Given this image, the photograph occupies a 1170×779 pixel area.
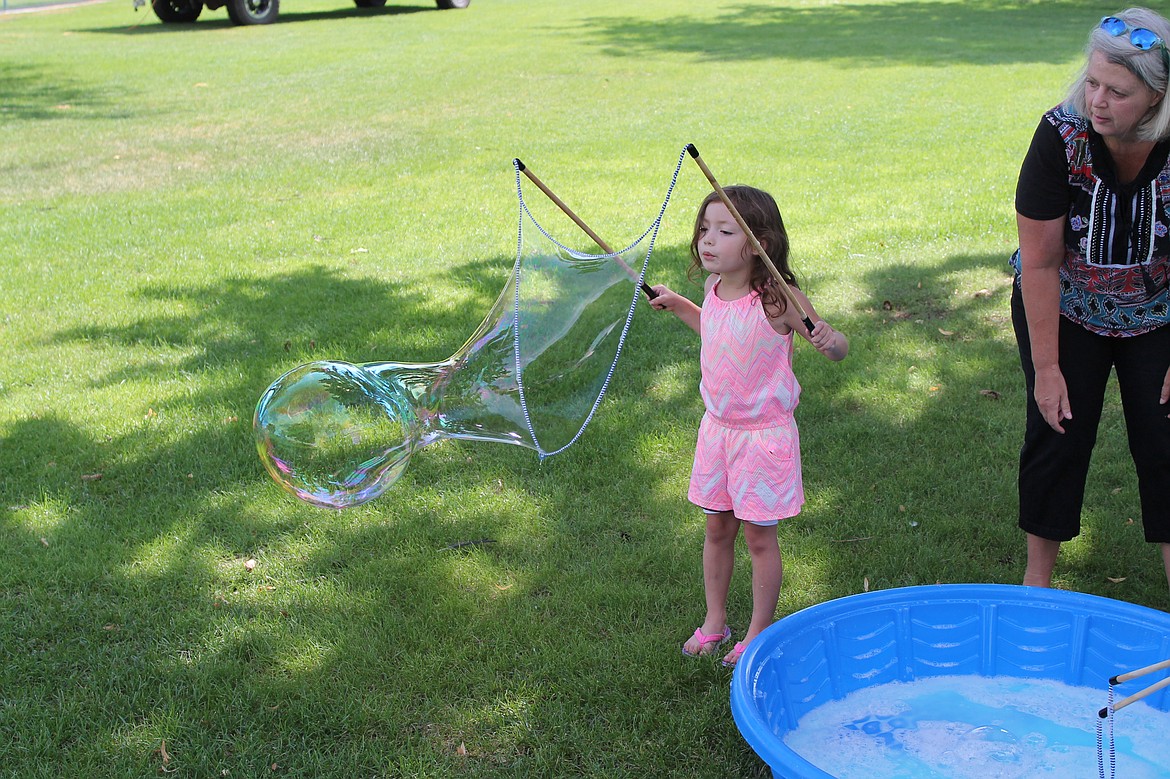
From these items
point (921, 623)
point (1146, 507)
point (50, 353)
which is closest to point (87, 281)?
point (50, 353)

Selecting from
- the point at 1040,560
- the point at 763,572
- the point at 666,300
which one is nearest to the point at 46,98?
the point at 666,300

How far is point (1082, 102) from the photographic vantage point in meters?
2.51

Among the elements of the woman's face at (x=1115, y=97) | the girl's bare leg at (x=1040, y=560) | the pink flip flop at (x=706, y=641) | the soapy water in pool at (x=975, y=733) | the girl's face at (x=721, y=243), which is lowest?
the soapy water in pool at (x=975, y=733)

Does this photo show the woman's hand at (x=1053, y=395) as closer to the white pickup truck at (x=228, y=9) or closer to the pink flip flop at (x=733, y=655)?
the pink flip flop at (x=733, y=655)

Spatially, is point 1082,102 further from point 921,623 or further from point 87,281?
point 87,281

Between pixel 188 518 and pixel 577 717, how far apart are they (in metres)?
1.64

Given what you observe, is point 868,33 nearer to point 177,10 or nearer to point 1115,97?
point 177,10

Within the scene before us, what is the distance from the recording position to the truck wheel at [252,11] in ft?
62.8

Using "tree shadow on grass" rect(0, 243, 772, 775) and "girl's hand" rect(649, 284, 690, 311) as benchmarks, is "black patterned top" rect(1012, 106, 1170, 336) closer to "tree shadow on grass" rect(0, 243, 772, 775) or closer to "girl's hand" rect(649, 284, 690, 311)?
"girl's hand" rect(649, 284, 690, 311)

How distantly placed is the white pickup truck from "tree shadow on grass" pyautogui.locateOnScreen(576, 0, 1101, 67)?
17.8 feet

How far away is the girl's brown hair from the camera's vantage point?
271 cm

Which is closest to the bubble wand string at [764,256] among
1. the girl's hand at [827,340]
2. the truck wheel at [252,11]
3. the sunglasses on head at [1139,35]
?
the girl's hand at [827,340]

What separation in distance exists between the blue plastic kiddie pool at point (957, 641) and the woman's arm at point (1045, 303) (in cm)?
47

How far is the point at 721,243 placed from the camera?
2.68m
